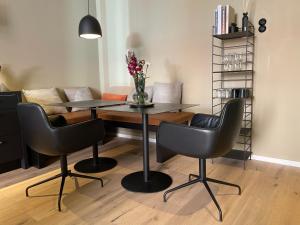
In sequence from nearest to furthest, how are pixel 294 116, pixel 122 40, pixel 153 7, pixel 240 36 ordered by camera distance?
pixel 294 116 → pixel 240 36 → pixel 153 7 → pixel 122 40

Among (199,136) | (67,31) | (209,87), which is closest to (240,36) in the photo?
(209,87)

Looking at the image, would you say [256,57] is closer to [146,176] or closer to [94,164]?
[146,176]

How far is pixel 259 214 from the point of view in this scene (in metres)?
1.83

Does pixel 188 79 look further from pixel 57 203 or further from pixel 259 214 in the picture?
pixel 57 203

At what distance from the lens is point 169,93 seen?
3.50 metres

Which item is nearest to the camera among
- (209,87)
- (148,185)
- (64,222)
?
(64,222)

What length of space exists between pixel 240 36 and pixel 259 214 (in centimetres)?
209

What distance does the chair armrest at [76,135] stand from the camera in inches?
76.7

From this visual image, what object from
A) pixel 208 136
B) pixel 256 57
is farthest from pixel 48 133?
pixel 256 57

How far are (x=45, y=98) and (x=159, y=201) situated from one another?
2334 millimetres

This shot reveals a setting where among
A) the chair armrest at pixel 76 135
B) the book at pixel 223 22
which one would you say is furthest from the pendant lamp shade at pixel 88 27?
the book at pixel 223 22

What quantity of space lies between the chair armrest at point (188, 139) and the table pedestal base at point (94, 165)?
1.09 m

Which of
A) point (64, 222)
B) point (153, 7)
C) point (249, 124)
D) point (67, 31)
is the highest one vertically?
point (153, 7)

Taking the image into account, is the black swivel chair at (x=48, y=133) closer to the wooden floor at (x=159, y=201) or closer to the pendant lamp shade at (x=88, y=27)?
the wooden floor at (x=159, y=201)
